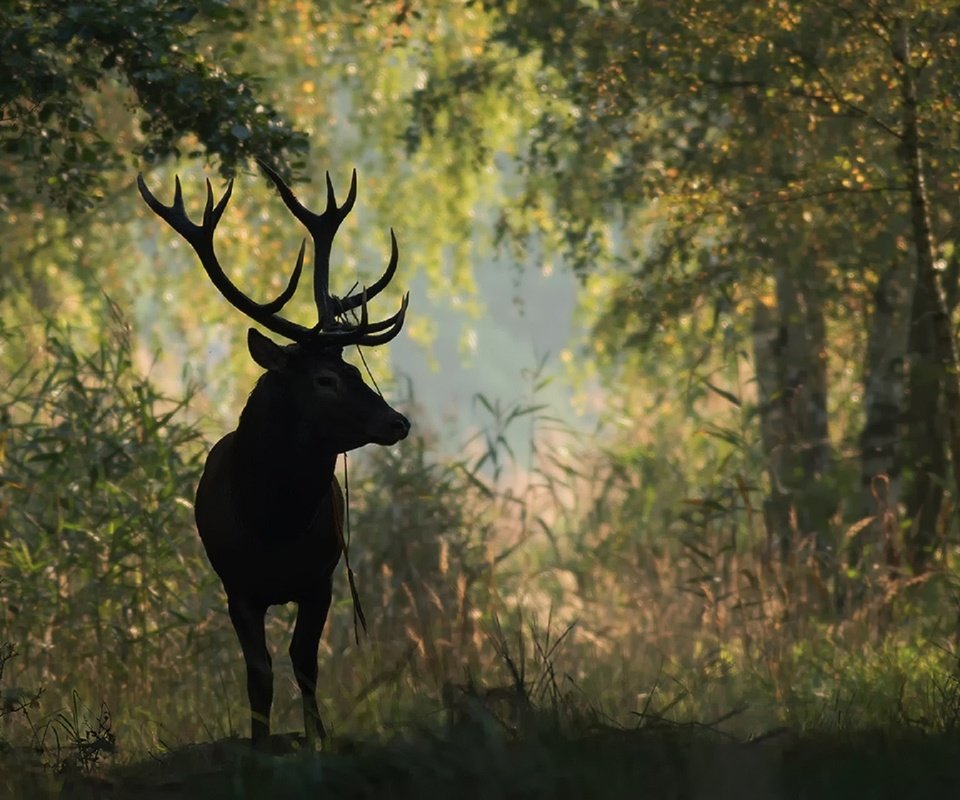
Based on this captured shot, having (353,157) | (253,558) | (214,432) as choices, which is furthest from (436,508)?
(353,157)

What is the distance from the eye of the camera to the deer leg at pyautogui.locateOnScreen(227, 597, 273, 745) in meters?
6.86

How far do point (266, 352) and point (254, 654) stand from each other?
122 centimetres

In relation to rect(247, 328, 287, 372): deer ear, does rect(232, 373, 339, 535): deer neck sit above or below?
below

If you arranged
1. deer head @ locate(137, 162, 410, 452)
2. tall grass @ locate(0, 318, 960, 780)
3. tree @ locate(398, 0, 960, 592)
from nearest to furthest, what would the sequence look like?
deer head @ locate(137, 162, 410, 452)
tall grass @ locate(0, 318, 960, 780)
tree @ locate(398, 0, 960, 592)

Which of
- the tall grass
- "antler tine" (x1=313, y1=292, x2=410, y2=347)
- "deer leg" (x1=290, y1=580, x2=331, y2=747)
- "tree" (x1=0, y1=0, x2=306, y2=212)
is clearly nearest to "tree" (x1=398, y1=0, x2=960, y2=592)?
the tall grass

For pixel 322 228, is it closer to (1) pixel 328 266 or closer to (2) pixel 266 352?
(1) pixel 328 266

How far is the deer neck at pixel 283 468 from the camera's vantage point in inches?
266

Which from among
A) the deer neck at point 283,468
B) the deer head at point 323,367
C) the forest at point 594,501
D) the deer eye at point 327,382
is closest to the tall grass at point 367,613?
the forest at point 594,501

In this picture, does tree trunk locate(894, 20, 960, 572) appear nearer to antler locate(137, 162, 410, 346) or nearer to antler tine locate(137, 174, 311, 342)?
antler locate(137, 162, 410, 346)

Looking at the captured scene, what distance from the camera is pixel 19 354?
16.2 meters

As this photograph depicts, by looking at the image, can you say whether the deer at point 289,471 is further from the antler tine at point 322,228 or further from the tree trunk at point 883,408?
the tree trunk at point 883,408

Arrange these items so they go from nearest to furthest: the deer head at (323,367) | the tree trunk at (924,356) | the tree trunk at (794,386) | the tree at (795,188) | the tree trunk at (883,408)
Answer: the deer head at (323,367) < the tree trunk at (924,356) < the tree at (795,188) < the tree trunk at (883,408) < the tree trunk at (794,386)

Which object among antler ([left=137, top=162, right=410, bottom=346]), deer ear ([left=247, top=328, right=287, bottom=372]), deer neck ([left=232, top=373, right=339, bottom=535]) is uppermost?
antler ([left=137, top=162, right=410, bottom=346])

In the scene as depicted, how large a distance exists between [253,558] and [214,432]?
4.28 m
